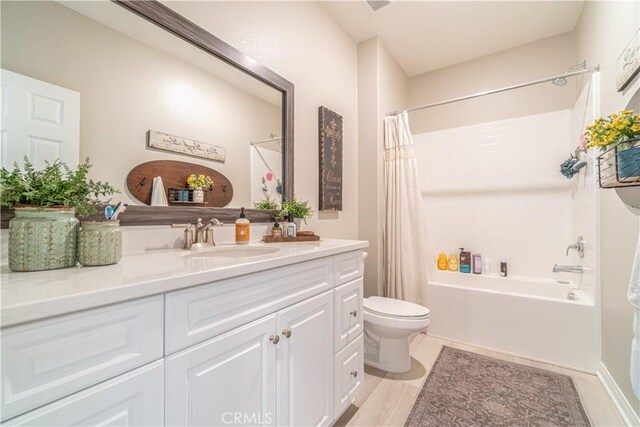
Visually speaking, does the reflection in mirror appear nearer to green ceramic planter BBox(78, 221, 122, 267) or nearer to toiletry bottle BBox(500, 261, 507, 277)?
green ceramic planter BBox(78, 221, 122, 267)

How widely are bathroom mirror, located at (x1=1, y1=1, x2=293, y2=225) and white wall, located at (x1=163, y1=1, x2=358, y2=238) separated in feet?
0.37

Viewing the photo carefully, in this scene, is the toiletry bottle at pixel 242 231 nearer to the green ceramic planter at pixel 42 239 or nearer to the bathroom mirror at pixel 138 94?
the bathroom mirror at pixel 138 94

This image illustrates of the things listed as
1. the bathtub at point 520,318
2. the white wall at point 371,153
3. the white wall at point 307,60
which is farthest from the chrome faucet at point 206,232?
the bathtub at point 520,318

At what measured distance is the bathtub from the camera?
1.90 meters

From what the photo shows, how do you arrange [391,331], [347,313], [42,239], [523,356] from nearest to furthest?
[42,239]
[347,313]
[391,331]
[523,356]

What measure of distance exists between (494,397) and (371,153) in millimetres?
1928

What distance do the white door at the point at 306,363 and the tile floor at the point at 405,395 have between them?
365mm

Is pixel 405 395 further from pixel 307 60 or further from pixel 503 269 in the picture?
pixel 307 60

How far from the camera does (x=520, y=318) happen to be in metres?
2.11

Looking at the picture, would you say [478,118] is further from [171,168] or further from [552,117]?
[171,168]

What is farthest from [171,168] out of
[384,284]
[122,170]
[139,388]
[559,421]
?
[559,421]

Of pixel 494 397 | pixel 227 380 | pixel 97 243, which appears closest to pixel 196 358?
pixel 227 380

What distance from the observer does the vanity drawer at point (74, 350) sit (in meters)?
0.45

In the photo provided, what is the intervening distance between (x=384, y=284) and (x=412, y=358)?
0.61 meters
